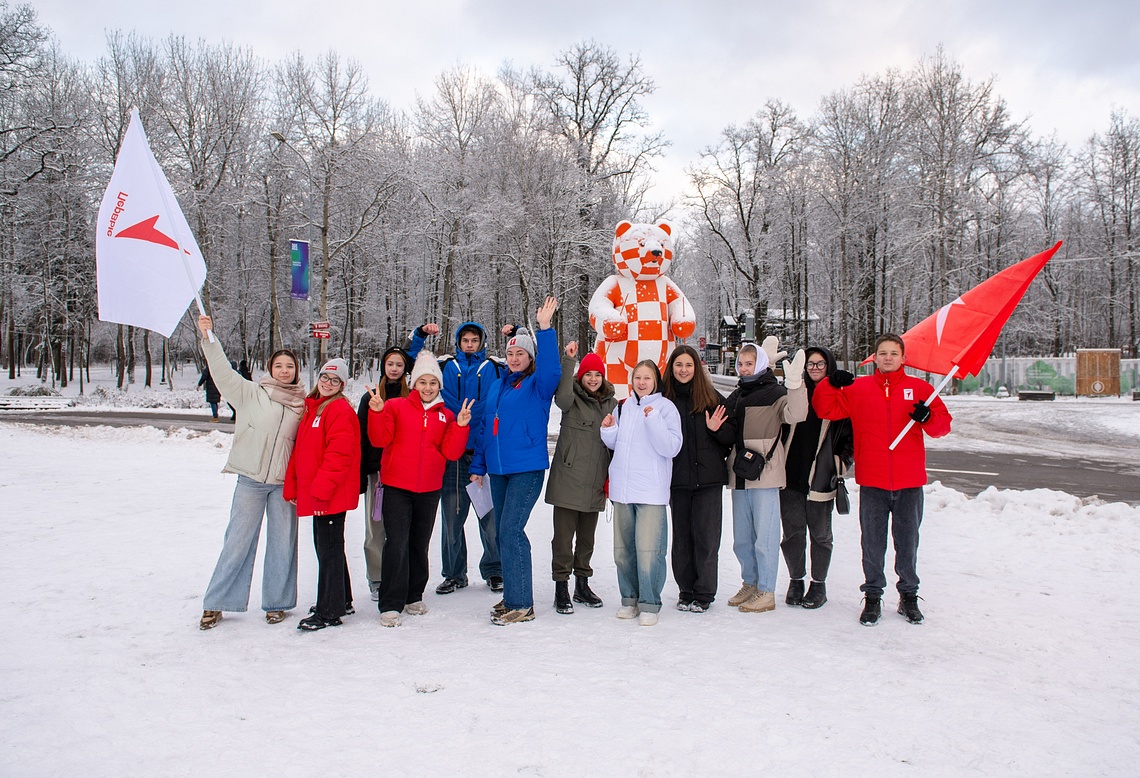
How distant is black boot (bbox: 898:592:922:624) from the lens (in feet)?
14.6

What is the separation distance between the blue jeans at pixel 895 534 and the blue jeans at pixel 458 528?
2657 mm

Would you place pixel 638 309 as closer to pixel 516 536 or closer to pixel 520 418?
pixel 520 418

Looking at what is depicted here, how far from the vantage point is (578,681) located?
11.7ft

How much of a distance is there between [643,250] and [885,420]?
3.31 metres

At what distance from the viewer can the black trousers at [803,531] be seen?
15.8 ft

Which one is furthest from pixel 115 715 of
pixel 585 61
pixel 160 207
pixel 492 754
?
pixel 585 61

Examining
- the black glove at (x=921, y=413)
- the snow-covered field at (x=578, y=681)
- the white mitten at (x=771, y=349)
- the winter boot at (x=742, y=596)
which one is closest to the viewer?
the snow-covered field at (x=578, y=681)

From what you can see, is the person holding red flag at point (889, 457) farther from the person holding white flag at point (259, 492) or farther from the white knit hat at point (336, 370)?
the person holding white flag at point (259, 492)

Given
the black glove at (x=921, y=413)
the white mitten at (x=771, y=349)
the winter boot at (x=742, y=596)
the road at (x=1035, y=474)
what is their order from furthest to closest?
the road at (x=1035, y=474), the white mitten at (x=771, y=349), the winter boot at (x=742, y=596), the black glove at (x=921, y=413)

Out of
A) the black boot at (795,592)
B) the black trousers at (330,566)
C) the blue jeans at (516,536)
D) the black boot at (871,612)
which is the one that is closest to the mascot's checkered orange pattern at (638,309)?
the blue jeans at (516,536)

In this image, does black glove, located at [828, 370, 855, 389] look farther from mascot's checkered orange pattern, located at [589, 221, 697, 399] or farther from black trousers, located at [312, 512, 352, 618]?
black trousers, located at [312, 512, 352, 618]

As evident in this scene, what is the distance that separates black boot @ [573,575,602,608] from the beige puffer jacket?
7.30 feet

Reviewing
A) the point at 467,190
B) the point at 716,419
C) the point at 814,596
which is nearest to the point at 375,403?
the point at 716,419

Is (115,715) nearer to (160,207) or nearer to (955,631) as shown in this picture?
(160,207)
